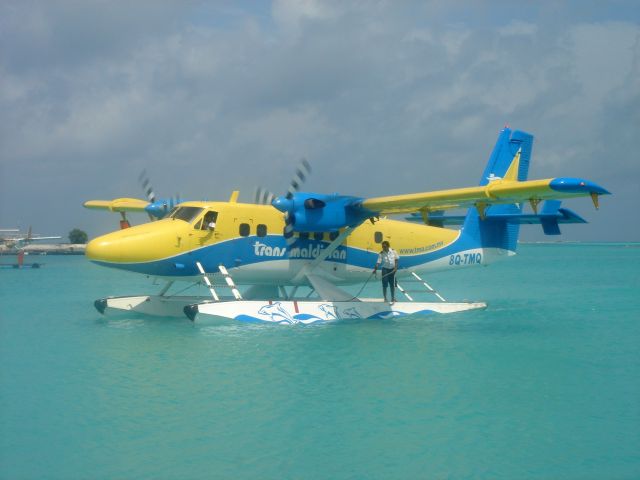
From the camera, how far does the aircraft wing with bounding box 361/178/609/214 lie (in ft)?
37.8

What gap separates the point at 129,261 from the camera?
44.8 ft

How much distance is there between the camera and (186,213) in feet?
48.1

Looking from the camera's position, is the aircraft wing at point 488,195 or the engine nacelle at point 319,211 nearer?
the aircraft wing at point 488,195

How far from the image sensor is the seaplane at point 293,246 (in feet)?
44.6

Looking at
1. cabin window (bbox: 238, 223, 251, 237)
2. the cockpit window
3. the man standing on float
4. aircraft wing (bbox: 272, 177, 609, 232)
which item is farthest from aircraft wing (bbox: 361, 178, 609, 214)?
the cockpit window

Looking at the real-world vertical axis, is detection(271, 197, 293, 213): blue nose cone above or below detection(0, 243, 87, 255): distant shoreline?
above

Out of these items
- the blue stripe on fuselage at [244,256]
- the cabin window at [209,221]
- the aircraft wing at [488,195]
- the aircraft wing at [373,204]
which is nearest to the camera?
the aircraft wing at [488,195]

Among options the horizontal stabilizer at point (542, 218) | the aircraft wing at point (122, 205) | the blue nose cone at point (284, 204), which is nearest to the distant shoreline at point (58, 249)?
the aircraft wing at point (122, 205)

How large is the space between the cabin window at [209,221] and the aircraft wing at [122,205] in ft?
14.6

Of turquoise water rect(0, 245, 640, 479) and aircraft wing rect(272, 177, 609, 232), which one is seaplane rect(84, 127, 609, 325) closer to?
aircraft wing rect(272, 177, 609, 232)

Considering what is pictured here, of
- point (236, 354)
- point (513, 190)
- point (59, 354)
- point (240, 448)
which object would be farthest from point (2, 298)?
point (240, 448)

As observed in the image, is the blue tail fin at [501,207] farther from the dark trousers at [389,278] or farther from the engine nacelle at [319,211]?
the engine nacelle at [319,211]

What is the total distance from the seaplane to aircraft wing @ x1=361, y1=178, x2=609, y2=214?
0.07 feet

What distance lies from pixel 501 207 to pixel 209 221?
326 inches
